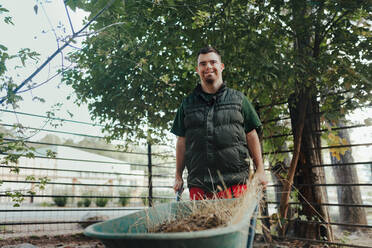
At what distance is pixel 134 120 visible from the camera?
13.3 ft

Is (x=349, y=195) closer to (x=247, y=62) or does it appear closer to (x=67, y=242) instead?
(x=247, y=62)

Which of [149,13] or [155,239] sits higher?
[149,13]

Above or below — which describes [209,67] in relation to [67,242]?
above

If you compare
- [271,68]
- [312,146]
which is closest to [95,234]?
[271,68]

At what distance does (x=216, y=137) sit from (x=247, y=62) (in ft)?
3.89

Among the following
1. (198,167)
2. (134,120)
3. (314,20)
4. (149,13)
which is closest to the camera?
(198,167)

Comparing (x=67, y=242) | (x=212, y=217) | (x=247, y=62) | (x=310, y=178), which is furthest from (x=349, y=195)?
(x=212, y=217)

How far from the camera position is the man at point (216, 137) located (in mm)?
1848

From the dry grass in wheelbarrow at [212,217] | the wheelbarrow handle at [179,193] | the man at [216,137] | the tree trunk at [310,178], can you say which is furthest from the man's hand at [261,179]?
the tree trunk at [310,178]

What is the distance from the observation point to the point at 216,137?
6.11ft

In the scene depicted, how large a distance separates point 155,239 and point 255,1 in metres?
2.62

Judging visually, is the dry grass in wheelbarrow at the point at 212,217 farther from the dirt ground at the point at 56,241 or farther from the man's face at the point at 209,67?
the dirt ground at the point at 56,241

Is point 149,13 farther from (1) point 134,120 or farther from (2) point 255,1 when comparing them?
(1) point 134,120

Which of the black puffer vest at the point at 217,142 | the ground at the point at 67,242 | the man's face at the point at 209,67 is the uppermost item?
the man's face at the point at 209,67
